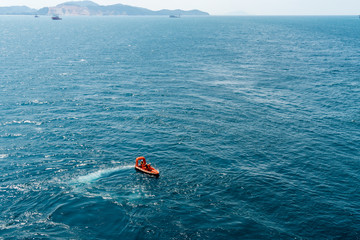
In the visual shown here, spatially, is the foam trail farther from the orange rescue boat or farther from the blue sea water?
the orange rescue boat

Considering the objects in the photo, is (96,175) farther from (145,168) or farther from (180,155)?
(180,155)

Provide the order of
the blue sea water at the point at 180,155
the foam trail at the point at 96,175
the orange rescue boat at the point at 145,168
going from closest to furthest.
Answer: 1. the blue sea water at the point at 180,155
2. the foam trail at the point at 96,175
3. the orange rescue boat at the point at 145,168

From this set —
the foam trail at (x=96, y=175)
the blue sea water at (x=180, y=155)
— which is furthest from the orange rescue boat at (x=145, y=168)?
the foam trail at (x=96, y=175)

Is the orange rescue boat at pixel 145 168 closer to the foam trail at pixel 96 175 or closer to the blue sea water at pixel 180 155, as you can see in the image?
the blue sea water at pixel 180 155

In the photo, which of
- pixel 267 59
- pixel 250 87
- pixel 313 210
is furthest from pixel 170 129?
pixel 267 59

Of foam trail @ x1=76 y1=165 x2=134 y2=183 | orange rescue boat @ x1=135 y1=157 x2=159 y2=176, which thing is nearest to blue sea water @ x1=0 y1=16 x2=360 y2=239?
foam trail @ x1=76 y1=165 x2=134 y2=183

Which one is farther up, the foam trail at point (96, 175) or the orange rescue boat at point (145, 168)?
the orange rescue boat at point (145, 168)

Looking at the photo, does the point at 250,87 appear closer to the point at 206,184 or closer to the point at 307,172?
the point at 307,172

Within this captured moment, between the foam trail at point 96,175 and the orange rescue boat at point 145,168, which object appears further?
the orange rescue boat at point 145,168

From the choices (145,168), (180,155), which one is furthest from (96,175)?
(180,155)

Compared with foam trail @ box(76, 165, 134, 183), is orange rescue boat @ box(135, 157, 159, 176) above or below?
above
